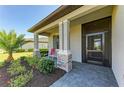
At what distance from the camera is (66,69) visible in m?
4.69

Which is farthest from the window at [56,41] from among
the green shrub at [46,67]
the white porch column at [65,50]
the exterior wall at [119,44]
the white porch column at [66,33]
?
the exterior wall at [119,44]

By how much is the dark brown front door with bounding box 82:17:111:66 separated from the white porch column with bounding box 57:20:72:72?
→ 2034 millimetres

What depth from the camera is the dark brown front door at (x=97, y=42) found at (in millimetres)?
5494

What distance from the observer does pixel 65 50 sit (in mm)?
4949

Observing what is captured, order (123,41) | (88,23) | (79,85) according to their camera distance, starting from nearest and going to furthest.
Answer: (123,41) → (79,85) → (88,23)

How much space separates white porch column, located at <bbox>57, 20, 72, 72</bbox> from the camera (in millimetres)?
4777

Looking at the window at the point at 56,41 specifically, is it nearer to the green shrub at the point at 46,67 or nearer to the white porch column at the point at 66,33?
the white porch column at the point at 66,33

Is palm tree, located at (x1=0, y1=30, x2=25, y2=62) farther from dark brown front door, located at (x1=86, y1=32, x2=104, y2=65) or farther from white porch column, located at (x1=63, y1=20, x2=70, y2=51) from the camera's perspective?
dark brown front door, located at (x1=86, y1=32, x2=104, y2=65)

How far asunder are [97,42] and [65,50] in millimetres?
2309

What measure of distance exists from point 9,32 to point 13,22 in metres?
3.32

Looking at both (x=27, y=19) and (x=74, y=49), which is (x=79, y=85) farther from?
(x=27, y=19)

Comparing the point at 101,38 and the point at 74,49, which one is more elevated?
the point at 101,38

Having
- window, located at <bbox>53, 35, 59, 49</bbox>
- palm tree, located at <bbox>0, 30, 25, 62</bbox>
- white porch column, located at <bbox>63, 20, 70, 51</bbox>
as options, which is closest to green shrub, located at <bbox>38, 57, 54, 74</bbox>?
white porch column, located at <bbox>63, 20, 70, 51</bbox>
